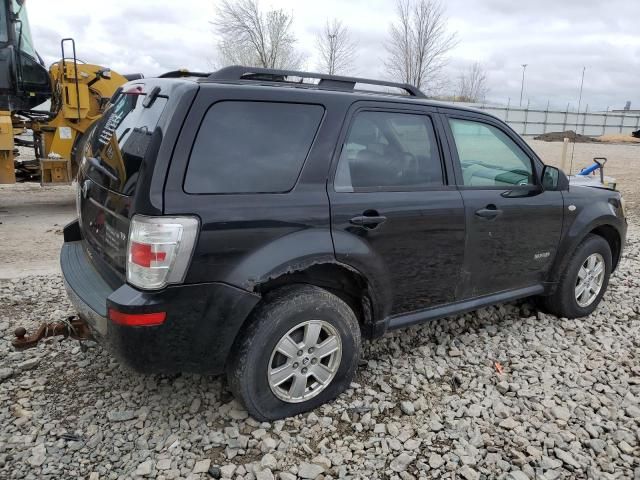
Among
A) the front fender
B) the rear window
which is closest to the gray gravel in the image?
the front fender

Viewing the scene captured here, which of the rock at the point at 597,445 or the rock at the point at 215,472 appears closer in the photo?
the rock at the point at 215,472

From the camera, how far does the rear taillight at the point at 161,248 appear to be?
240 centimetres

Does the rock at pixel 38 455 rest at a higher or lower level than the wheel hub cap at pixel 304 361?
lower

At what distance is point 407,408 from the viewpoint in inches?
122

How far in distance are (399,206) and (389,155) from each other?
1.16 ft

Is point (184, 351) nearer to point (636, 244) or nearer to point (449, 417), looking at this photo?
point (449, 417)

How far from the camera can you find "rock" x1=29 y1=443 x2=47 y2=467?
2.59m

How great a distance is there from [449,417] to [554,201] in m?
1.98

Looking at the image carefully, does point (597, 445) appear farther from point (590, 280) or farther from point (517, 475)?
point (590, 280)

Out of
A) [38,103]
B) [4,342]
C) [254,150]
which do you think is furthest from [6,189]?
[254,150]

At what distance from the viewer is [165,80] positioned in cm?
283

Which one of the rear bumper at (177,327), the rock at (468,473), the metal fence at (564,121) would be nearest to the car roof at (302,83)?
the rear bumper at (177,327)

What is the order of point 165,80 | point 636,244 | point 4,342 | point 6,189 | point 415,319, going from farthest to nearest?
1. point 6,189
2. point 636,244
3. point 4,342
4. point 415,319
5. point 165,80

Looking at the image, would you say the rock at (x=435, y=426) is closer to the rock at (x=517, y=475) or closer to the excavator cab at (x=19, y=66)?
the rock at (x=517, y=475)
